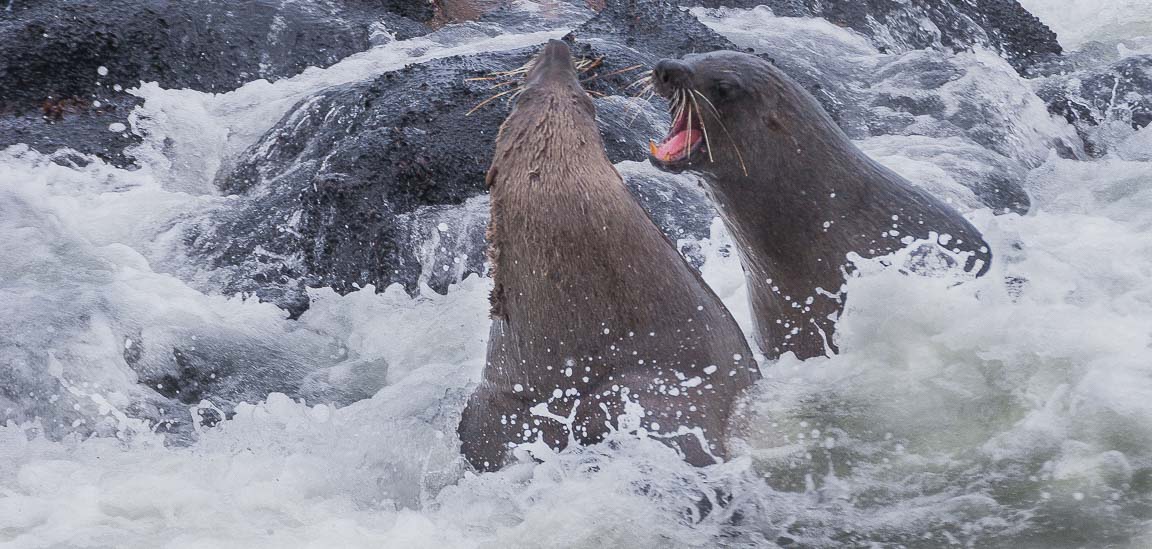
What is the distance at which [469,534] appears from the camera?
4.46m

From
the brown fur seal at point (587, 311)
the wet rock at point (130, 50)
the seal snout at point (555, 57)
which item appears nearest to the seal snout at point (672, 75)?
the seal snout at point (555, 57)

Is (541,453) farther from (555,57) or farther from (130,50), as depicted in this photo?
(130,50)

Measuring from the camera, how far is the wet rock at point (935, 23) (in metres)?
11.2

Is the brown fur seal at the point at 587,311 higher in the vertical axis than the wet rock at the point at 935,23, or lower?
higher

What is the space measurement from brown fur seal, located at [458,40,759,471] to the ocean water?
0.49 feet

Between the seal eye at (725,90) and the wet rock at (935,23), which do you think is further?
the wet rock at (935,23)

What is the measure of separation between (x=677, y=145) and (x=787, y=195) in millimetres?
570

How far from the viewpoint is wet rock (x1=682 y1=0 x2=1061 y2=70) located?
11.2 m

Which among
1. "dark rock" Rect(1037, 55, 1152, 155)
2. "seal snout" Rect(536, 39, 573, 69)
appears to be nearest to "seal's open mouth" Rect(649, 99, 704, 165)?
"seal snout" Rect(536, 39, 573, 69)

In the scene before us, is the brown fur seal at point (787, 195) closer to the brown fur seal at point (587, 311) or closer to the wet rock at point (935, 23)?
the brown fur seal at point (587, 311)

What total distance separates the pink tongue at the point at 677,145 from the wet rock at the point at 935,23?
5.71 m

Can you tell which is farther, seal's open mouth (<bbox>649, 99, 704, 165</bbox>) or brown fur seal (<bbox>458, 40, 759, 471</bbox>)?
seal's open mouth (<bbox>649, 99, 704, 165</bbox>)

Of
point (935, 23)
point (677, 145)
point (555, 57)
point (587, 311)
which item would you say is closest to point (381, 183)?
point (677, 145)

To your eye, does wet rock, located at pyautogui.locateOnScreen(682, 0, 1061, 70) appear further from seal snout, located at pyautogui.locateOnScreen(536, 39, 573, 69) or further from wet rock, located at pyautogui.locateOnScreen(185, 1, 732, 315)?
seal snout, located at pyautogui.locateOnScreen(536, 39, 573, 69)
